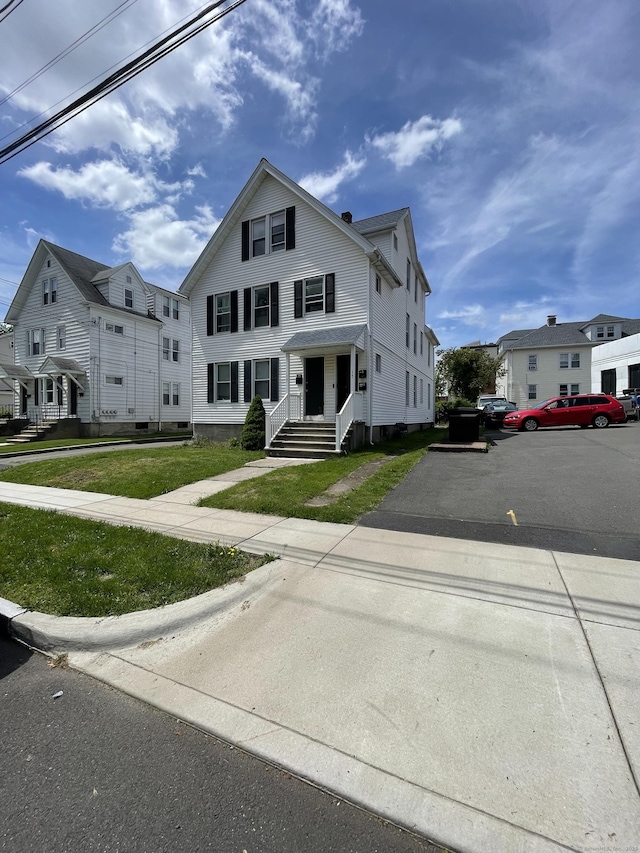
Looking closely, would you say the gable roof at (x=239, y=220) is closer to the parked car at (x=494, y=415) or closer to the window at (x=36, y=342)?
the parked car at (x=494, y=415)

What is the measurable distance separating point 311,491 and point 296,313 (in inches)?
361

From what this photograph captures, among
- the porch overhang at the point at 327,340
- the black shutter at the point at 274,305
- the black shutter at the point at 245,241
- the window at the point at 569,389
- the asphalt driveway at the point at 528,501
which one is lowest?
the asphalt driveway at the point at 528,501

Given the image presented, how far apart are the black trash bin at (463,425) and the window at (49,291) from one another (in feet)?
75.6

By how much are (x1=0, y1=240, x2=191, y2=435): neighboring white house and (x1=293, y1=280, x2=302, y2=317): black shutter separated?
13470 mm

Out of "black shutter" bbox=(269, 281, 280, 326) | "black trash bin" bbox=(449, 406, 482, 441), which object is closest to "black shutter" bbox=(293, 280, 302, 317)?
"black shutter" bbox=(269, 281, 280, 326)

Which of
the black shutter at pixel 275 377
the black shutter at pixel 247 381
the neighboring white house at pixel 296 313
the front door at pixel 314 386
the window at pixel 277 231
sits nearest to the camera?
the neighboring white house at pixel 296 313

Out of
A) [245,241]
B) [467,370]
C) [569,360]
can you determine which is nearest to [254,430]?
[245,241]

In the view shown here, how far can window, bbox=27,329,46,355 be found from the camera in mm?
23703

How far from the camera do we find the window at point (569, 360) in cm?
3641

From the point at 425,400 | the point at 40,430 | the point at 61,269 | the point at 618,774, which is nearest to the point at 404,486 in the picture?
the point at 618,774

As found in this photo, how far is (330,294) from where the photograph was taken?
1410 centimetres

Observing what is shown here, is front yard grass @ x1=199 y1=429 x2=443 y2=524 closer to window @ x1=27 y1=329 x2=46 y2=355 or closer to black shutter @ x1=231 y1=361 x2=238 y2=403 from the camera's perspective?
black shutter @ x1=231 y1=361 x2=238 y2=403

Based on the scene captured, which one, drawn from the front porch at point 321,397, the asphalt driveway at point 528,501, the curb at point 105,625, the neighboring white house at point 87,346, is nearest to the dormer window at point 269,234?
the front porch at point 321,397

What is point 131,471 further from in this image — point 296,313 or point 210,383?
point 296,313
